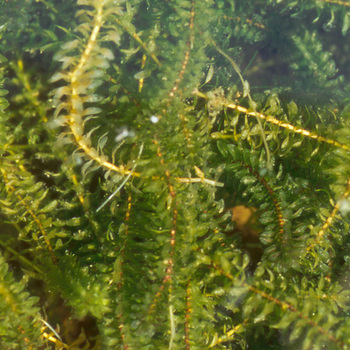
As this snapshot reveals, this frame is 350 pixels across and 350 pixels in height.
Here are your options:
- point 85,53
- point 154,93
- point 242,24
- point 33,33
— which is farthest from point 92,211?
point 242,24

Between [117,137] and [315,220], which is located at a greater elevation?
[117,137]

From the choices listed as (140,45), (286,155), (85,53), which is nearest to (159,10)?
(140,45)

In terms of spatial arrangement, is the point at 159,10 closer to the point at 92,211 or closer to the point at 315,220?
the point at 92,211

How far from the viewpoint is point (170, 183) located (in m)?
1.42

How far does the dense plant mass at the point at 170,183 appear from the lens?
1.40 meters

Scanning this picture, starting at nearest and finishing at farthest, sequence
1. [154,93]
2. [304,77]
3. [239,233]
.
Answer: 1. [154,93]
2. [239,233]
3. [304,77]

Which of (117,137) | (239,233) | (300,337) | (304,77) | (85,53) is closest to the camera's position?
(85,53)

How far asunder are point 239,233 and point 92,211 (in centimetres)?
66

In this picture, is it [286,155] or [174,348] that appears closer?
[174,348]

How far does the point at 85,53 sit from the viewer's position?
1.20 metres

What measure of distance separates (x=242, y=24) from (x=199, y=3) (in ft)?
1.89

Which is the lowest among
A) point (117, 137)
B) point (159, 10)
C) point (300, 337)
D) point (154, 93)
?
point (300, 337)

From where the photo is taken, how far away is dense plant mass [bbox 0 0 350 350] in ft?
4.60

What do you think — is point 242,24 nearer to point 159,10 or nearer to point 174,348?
point 159,10
